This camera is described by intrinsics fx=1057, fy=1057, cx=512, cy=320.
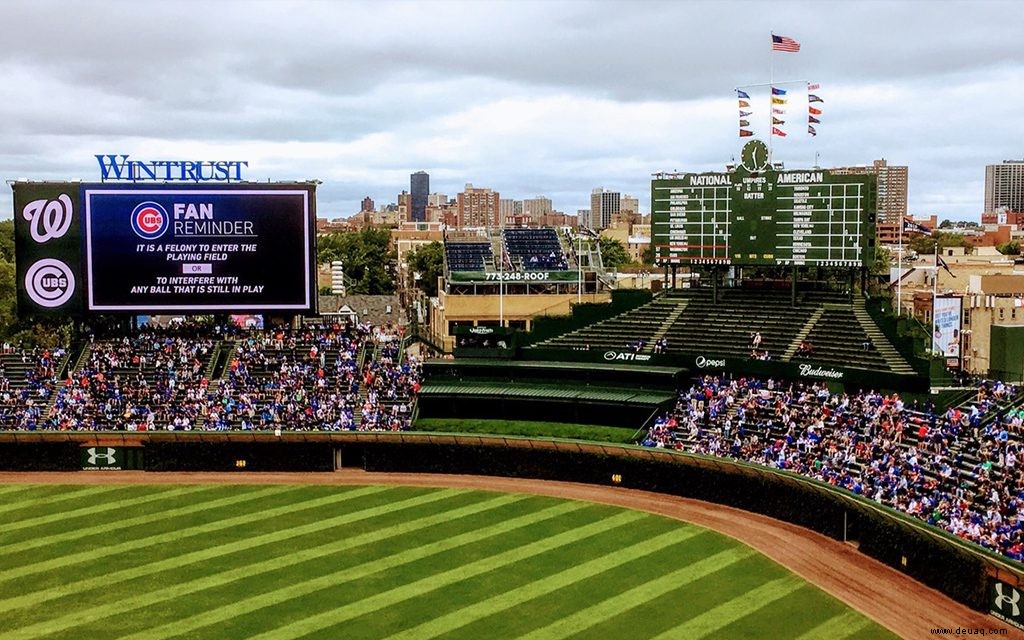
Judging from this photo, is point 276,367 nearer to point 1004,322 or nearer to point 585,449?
point 585,449

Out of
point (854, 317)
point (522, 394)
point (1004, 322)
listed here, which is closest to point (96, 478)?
point (522, 394)

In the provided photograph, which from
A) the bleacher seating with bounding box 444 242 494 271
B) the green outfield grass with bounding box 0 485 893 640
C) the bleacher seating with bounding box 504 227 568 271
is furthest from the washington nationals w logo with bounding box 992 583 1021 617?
the bleacher seating with bounding box 444 242 494 271

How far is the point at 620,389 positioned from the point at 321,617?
21.1 m

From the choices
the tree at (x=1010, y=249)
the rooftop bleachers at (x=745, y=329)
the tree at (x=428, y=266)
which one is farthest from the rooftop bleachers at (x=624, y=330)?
the tree at (x=1010, y=249)

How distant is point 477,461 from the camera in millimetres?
41812

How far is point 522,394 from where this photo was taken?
44.7 meters

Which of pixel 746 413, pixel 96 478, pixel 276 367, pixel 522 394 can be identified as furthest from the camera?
pixel 276 367

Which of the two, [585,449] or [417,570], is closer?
[417,570]

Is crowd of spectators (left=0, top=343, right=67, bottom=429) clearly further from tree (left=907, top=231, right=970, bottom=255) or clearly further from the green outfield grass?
tree (left=907, top=231, right=970, bottom=255)

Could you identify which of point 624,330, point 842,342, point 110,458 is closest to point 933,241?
point 624,330

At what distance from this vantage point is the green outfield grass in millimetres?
24797

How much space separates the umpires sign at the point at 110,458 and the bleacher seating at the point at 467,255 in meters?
29.5

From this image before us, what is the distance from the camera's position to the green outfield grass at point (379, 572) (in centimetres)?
2480

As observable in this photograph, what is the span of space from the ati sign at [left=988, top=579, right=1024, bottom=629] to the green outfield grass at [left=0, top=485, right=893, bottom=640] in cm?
272
